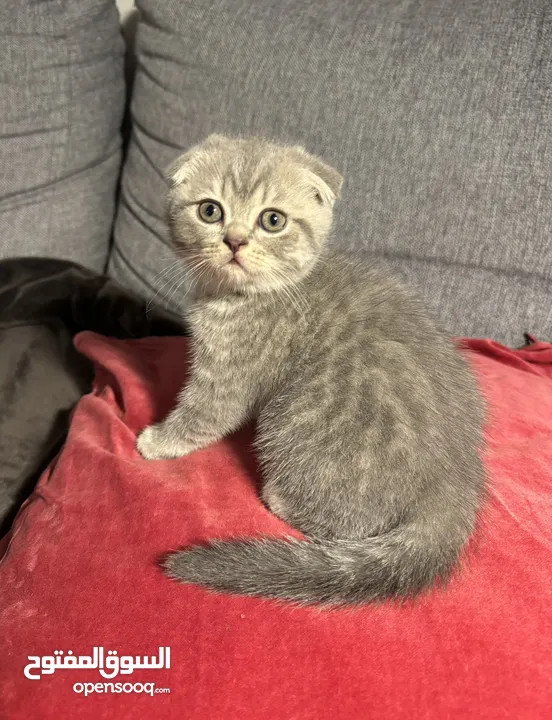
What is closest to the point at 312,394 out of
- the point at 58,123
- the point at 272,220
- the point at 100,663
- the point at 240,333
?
the point at 240,333

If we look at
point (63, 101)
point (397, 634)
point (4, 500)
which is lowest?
point (4, 500)

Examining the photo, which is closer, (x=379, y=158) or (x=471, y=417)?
(x=471, y=417)

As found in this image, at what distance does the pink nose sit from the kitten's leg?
10.2 inches

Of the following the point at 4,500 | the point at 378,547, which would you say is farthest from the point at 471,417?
the point at 4,500

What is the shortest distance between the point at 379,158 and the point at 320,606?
1049mm

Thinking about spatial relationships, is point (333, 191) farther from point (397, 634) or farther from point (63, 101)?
point (63, 101)

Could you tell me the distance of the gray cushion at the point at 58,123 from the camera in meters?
1.58

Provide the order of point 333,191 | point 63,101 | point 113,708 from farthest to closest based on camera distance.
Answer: point 63,101 < point 333,191 < point 113,708

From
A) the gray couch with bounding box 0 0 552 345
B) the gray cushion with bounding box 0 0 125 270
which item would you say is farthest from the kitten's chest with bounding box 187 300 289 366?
the gray cushion with bounding box 0 0 125 270

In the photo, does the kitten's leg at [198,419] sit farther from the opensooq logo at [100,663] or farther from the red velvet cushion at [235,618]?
the opensooq logo at [100,663]

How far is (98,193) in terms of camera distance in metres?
1.79

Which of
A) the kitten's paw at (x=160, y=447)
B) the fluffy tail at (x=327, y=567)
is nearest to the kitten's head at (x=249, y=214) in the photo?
the kitten's paw at (x=160, y=447)

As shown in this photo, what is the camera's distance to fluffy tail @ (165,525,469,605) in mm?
838

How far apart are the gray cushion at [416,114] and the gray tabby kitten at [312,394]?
12.0 inches
